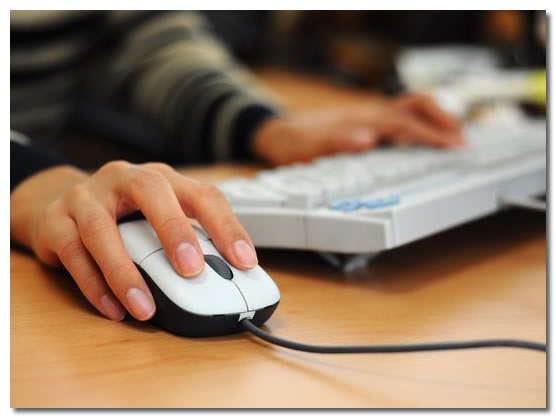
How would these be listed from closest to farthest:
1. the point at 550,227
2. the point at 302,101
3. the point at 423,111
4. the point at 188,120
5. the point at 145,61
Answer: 1. the point at 550,227
2. the point at 423,111
3. the point at 188,120
4. the point at 145,61
5. the point at 302,101

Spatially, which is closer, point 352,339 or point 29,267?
point 352,339

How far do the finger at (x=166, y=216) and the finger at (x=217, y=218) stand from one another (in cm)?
2

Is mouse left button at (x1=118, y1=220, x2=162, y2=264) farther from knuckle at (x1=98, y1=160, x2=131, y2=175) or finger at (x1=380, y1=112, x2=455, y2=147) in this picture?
finger at (x1=380, y1=112, x2=455, y2=147)

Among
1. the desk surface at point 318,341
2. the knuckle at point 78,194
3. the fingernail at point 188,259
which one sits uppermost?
the knuckle at point 78,194

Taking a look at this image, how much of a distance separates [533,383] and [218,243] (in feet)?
0.62

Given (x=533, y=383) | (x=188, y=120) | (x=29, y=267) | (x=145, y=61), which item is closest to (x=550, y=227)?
(x=533, y=383)

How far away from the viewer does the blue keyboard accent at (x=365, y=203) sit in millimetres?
500

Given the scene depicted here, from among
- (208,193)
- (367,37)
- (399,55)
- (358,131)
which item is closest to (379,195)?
(208,193)

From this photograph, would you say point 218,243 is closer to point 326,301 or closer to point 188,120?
point 326,301

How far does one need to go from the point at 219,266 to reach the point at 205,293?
24 millimetres

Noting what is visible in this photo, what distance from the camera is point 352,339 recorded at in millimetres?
417

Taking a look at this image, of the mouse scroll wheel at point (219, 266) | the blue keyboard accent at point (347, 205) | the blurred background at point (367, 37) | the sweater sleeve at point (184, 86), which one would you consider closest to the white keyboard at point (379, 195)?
the blue keyboard accent at point (347, 205)

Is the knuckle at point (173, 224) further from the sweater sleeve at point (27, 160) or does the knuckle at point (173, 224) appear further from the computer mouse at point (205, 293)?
the sweater sleeve at point (27, 160)

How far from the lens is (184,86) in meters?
1.00
